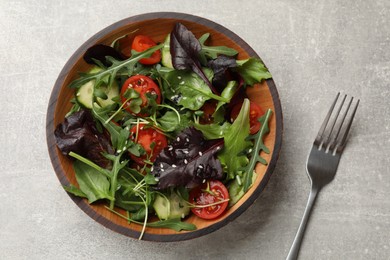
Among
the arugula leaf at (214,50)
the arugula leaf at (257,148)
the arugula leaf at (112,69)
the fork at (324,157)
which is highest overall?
the arugula leaf at (112,69)

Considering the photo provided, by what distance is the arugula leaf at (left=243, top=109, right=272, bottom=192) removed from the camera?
2082 millimetres

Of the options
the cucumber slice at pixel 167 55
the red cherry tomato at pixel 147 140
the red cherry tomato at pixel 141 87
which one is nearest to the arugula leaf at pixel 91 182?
the red cherry tomato at pixel 147 140

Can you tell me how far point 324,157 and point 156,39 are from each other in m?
0.87

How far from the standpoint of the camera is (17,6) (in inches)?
97.6

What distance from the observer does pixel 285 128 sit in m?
2.38

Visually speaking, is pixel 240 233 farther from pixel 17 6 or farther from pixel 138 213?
pixel 17 6

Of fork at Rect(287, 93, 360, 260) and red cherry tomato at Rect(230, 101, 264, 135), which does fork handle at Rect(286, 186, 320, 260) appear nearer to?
fork at Rect(287, 93, 360, 260)

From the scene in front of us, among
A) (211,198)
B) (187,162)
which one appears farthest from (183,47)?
(211,198)

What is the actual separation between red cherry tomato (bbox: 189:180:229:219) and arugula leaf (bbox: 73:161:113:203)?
33 cm

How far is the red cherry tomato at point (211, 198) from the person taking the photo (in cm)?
207

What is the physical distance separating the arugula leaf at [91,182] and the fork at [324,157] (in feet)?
2.71

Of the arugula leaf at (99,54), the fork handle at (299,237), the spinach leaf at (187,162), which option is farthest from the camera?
the fork handle at (299,237)

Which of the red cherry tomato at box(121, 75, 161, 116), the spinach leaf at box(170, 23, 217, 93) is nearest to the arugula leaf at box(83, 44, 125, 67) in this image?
the red cherry tomato at box(121, 75, 161, 116)

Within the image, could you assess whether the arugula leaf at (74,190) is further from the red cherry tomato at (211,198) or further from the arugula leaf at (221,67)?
the arugula leaf at (221,67)
